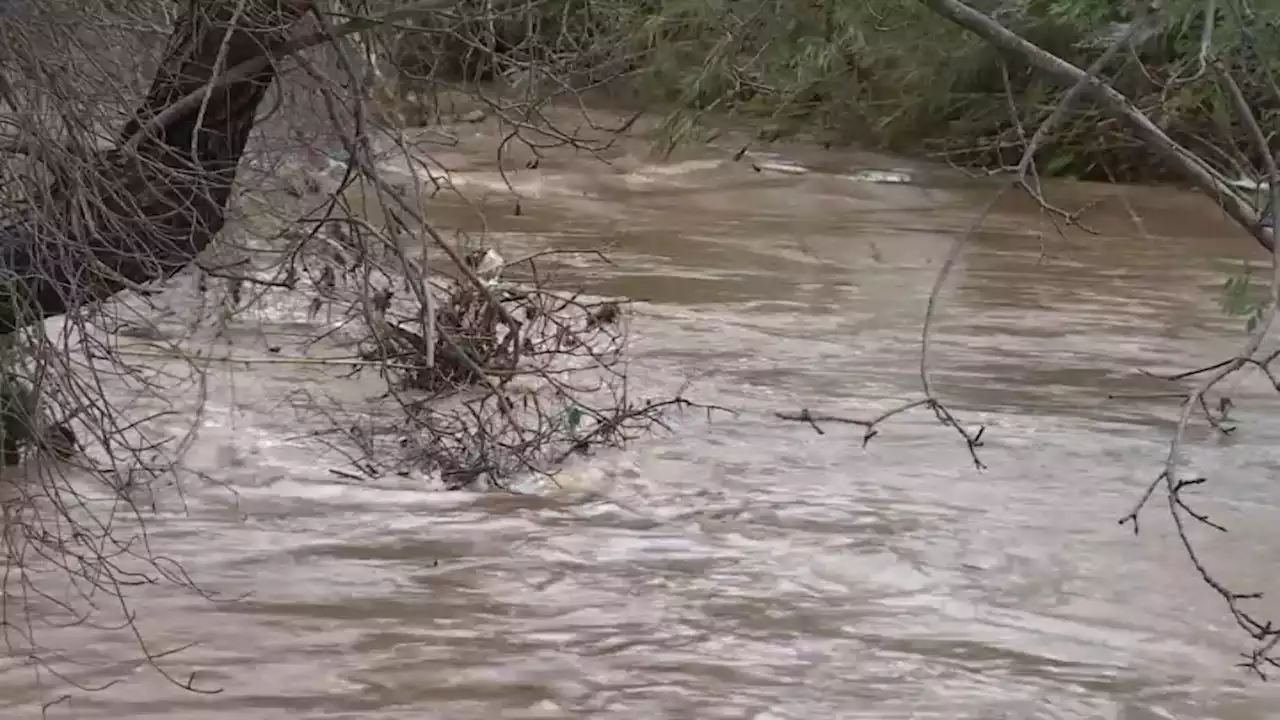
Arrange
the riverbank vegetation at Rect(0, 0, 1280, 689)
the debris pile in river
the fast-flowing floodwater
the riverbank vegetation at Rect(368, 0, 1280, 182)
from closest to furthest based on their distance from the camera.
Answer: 1. the riverbank vegetation at Rect(0, 0, 1280, 689)
2. the riverbank vegetation at Rect(368, 0, 1280, 182)
3. the fast-flowing floodwater
4. the debris pile in river

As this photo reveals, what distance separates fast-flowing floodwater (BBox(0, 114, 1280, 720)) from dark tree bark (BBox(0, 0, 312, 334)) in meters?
1.03

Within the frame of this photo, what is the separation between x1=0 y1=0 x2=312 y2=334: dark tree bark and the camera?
376 cm

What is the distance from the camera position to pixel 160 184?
4309mm

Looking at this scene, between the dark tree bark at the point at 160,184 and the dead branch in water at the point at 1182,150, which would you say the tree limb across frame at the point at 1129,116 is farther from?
the dark tree bark at the point at 160,184

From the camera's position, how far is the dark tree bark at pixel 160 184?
376 centimetres

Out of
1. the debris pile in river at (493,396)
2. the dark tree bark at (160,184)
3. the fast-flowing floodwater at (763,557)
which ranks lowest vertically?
the fast-flowing floodwater at (763,557)

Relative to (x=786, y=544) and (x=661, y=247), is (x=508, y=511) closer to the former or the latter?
(x=786, y=544)

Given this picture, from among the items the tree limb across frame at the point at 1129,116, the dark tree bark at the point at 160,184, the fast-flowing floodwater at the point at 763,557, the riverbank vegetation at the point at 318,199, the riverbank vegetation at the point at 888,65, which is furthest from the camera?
the fast-flowing floodwater at the point at 763,557

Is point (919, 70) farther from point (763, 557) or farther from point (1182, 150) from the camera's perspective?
point (1182, 150)

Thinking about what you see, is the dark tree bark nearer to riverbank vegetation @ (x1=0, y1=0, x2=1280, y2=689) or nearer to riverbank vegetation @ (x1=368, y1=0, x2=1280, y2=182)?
riverbank vegetation @ (x1=0, y1=0, x2=1280, y2=689)

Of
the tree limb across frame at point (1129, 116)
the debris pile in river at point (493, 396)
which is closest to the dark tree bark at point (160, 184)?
the debris pile in river at point (493, 396)

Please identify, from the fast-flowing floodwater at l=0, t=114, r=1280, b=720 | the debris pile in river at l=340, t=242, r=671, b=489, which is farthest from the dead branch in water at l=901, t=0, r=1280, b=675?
the debris pile in river at l=340, t=242, r=671, b=489

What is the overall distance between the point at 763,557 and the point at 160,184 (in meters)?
2.23

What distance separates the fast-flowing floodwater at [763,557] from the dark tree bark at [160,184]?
1.03m
